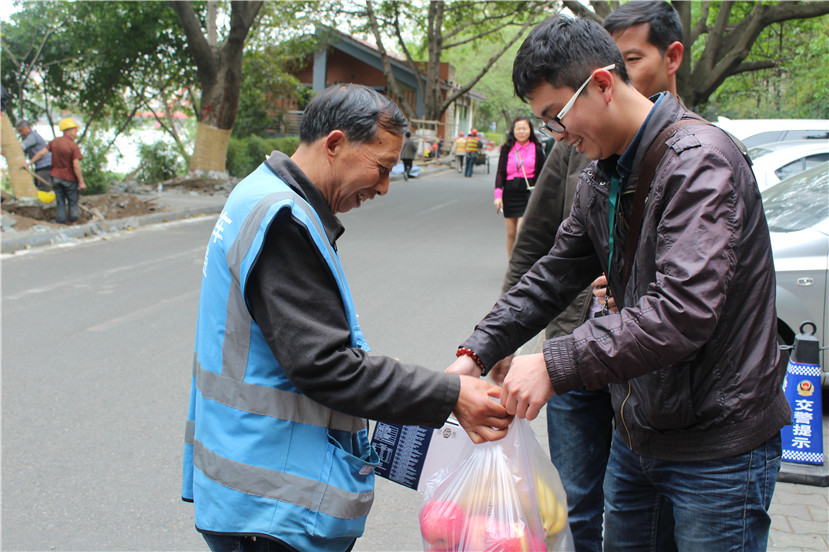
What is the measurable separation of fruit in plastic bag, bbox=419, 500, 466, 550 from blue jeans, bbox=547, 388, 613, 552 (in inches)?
33.8

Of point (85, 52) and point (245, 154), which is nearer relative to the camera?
point (85, 52)

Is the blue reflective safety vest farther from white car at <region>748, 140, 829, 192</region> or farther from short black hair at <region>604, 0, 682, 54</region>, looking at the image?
white car at <region>748, 140, 829, 192</region>

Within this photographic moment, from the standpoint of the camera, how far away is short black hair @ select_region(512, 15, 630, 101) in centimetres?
174

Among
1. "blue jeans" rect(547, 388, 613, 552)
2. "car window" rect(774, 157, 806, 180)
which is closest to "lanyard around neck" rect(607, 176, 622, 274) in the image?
"blue jeans" rect(547, 388, 613, 552)

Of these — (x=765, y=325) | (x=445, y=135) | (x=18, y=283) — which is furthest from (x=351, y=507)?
(x=445, y=135)

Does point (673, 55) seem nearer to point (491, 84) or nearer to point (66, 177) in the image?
point (66, 177)

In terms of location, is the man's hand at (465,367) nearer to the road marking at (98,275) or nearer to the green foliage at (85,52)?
the road marking at (98,275)

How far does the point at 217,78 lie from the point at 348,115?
15817mm

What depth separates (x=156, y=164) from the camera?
18781 mm

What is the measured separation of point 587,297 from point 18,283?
736cm

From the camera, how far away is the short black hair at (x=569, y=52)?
68.5 inches

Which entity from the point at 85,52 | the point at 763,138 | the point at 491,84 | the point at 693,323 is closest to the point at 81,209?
the point at 85,52

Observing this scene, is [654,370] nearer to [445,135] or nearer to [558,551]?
[558,551]

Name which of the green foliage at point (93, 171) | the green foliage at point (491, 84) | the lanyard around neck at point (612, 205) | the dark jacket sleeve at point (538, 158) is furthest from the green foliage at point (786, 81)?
the green foliage at point (491, 84)
